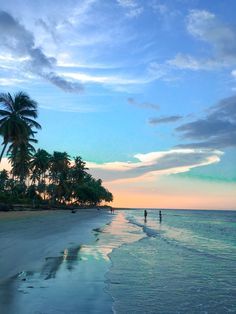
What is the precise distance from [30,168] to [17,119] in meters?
44.4

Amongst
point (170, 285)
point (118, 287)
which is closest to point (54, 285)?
point (118, 287)

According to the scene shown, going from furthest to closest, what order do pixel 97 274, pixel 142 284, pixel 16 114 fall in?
1. pixel 16 114
2. pixel 97 274
3. pixel 142 284

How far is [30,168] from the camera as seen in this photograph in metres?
90.3

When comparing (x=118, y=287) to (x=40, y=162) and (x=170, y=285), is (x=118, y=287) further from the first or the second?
(x=40, y=162)

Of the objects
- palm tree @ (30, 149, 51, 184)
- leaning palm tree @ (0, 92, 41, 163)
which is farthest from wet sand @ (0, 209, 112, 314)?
palm tree @ (30, 149, 51, 184)

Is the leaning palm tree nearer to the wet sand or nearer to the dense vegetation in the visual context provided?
the dense vegetation

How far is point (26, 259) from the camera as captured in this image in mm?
12984

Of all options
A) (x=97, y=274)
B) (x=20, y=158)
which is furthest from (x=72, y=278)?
(x=20, y=158)

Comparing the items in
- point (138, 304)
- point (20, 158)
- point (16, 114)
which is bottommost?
point (138, 304)

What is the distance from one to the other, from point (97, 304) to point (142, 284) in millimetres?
2820

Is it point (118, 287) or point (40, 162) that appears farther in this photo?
point (40, 162)

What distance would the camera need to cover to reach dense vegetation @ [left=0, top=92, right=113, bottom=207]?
48188 mm

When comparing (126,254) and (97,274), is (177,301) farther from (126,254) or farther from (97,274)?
(126,254)

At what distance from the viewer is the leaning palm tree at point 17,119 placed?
47.1 meters
